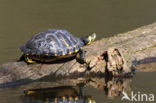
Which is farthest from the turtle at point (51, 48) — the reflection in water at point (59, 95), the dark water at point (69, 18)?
the dark water at point (69, 18)

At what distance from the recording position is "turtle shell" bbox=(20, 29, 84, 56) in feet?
22.8

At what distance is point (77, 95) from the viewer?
6500mm

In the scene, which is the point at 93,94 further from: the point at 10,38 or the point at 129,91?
the point at 10,38

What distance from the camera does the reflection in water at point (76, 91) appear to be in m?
6.27

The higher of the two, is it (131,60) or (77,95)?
(131,60)

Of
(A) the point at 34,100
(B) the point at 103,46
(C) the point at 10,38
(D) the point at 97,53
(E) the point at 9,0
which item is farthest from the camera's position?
(E) the point at 9,0

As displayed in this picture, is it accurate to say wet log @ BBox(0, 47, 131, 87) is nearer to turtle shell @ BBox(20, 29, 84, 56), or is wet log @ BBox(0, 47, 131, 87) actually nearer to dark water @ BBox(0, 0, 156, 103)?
turtle shell @ BBox(20, 29, 84, 56)

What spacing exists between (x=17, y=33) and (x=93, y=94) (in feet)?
18.9

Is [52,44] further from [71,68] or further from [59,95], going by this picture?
[59,95]

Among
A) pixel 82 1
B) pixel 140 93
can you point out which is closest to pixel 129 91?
pixel 140 93

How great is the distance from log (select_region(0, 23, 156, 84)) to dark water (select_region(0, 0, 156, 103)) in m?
0.44

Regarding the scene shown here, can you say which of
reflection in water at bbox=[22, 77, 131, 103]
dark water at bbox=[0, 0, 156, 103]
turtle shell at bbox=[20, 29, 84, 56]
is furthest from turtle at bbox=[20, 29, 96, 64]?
dark water at bbox=[0, 0, 156, 103]

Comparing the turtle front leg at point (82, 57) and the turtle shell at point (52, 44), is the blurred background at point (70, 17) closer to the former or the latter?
the turtle shell at point (52, 44)

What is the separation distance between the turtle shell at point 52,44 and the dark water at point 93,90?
555mm
